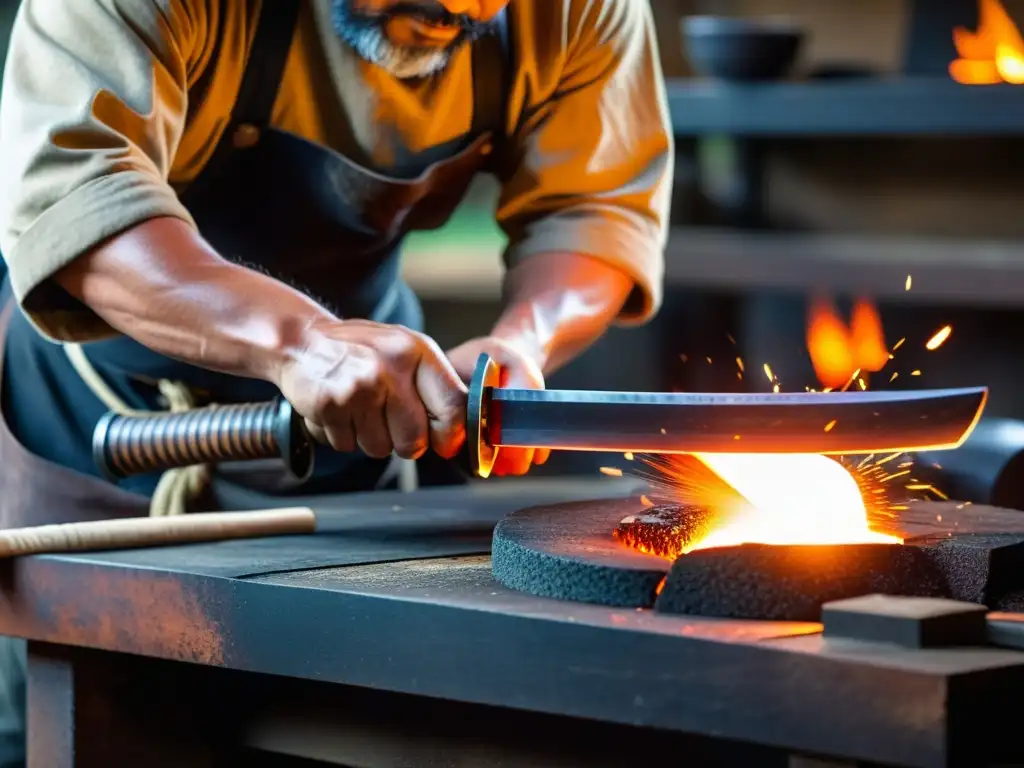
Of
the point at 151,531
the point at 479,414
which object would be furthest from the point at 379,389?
the point at 151,531

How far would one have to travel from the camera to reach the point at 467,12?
1.41 meters

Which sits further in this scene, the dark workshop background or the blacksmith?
the dark workshop background

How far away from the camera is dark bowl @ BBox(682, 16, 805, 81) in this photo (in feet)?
10.5

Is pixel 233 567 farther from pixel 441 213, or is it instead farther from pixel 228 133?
pixel 441 213

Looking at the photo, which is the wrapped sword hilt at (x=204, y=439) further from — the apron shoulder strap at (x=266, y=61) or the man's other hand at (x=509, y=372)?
the apron shoulder strap at (x=266, y=61)

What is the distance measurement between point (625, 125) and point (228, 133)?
0.38m

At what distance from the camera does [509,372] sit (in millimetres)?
1317

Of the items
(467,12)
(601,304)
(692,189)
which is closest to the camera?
(467,12)

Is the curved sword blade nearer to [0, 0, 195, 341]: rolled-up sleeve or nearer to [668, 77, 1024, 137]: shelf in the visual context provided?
[0, 0, 195, 341]: rolled-up sleeve

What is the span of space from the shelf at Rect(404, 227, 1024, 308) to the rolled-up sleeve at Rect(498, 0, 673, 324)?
161 cm

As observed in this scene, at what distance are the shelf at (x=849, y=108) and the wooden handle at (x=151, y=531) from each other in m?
2.07

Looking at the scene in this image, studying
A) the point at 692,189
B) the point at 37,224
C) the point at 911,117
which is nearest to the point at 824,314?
the point at 911,117

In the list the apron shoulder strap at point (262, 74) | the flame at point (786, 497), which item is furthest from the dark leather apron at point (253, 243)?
the flame at point (786, 497)

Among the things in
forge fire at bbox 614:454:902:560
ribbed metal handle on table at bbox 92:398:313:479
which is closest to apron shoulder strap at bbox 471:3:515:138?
ribbed metal handle on table at bbox 92:398:313:479
